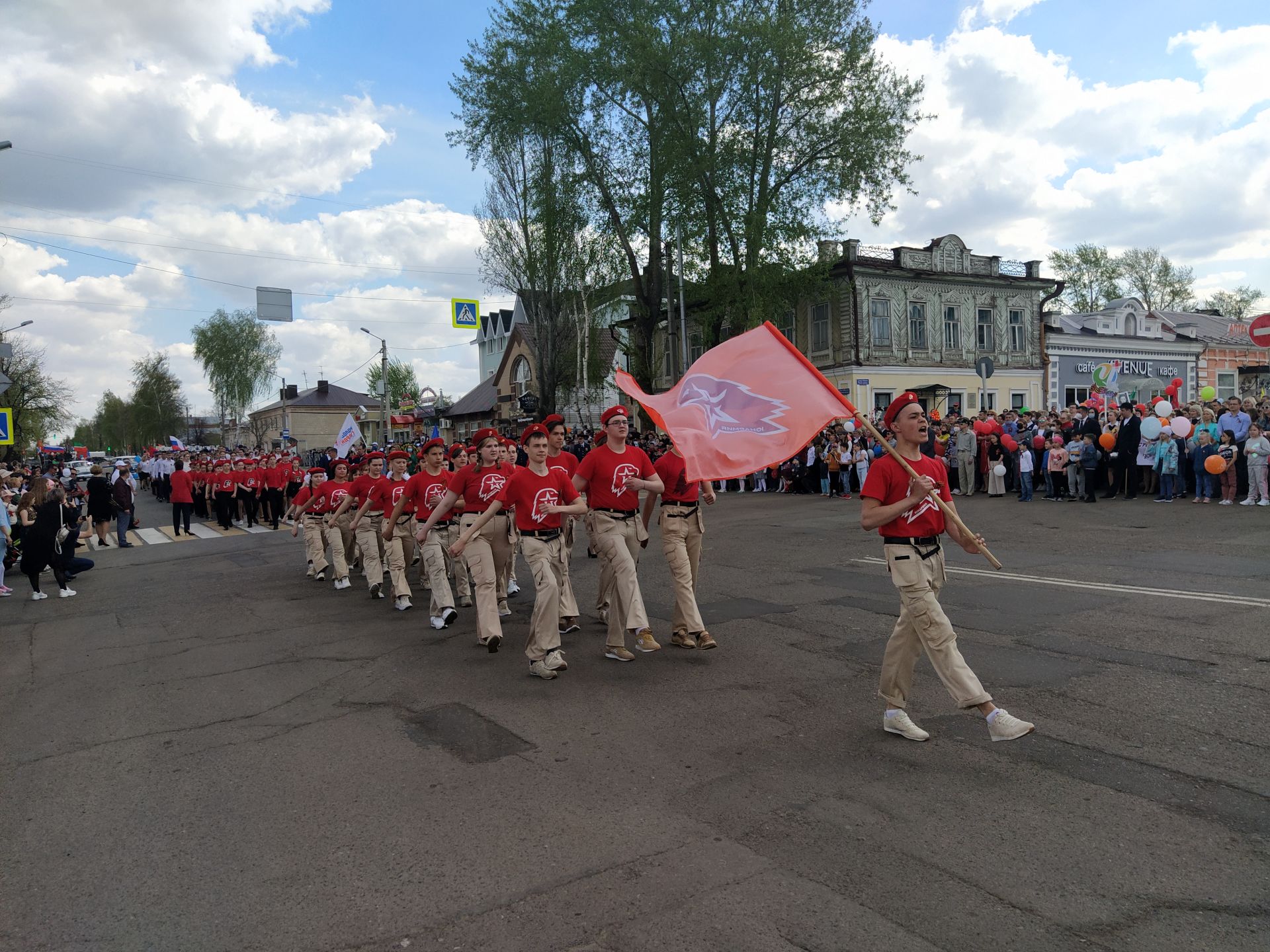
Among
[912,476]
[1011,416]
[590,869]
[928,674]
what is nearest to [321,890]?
[590,869]

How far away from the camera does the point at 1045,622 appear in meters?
8.38

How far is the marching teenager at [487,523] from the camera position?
27.1 ft

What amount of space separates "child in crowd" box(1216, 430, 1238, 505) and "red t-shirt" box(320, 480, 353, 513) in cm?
1515

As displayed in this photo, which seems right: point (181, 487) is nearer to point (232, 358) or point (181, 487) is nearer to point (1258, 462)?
point (1258, 462)

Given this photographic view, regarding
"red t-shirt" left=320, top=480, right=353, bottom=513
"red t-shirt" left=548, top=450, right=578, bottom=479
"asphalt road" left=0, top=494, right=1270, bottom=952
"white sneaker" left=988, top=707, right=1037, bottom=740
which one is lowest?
"asphalt road" left=0, top=494, right=1270, bottom=952

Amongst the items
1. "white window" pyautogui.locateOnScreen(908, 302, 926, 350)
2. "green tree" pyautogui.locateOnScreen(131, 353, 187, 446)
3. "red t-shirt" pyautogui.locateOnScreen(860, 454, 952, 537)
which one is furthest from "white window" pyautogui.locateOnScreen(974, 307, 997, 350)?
"green tree" pyautogui.locateOnScreen(131, 353, 187, 446)

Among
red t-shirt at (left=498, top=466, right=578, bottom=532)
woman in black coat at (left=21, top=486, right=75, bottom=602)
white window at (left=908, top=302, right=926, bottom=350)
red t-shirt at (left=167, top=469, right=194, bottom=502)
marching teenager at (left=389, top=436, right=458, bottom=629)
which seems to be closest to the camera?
red t-shirt at (left=498, top=466, right=578, bottom=532)

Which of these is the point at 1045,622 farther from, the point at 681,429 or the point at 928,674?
the point at 681,429

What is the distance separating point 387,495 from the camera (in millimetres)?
11477

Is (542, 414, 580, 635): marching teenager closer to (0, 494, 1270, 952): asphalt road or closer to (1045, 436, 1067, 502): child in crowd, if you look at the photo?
(0, 494, 1270, 952): asphalt road

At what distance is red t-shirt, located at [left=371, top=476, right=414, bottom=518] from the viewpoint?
11336 mm

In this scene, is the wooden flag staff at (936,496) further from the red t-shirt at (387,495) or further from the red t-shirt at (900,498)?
the red t-shirt at (387,495)

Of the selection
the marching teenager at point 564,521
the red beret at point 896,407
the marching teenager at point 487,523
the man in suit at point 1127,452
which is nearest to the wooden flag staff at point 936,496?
the red beret at point 896,407

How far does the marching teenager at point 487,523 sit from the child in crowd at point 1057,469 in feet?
46.7
